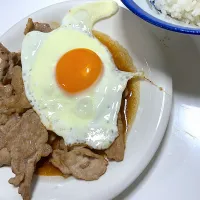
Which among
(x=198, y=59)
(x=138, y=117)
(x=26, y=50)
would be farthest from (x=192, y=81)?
(x=26, y=50)

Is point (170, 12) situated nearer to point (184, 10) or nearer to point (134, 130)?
point (184, 10)

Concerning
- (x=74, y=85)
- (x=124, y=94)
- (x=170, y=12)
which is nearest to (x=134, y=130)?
(x=124, y=94)

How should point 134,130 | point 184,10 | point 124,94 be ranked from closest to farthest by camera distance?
A: point 184,10, point 134,130, point 124,94

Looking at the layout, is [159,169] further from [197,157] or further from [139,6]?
[139,6]

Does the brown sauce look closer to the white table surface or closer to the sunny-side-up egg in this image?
the sunny-side-up egg

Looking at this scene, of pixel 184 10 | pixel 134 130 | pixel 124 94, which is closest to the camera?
pixel 184 10

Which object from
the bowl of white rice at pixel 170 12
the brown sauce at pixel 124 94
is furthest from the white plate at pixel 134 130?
the bowl of white rice at pixel 170 12

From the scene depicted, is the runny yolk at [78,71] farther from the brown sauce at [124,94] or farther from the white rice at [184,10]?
the white rice at [184,10]
